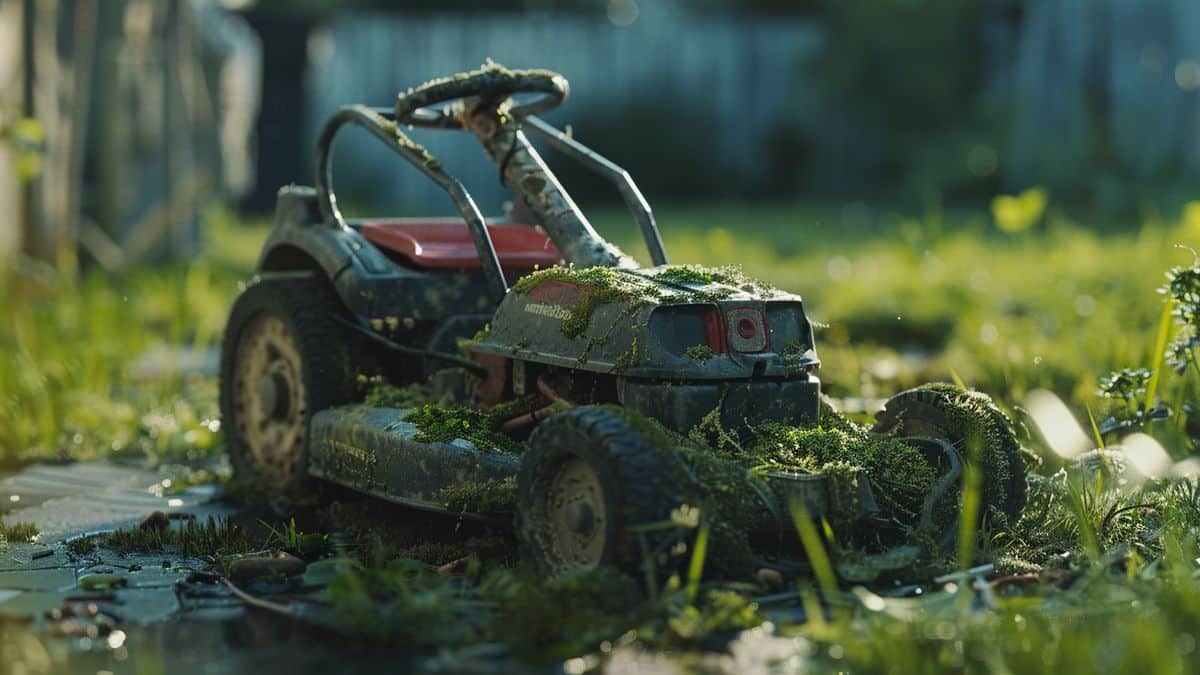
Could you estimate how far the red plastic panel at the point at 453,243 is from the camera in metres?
5.51

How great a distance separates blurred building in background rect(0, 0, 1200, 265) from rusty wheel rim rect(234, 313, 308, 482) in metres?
7.21

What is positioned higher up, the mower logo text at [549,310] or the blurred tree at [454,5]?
the blurred tree at [454,5]

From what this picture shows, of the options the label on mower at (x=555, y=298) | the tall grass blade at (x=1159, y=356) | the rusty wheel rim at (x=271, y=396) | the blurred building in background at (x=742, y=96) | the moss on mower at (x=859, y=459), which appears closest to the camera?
the moss on mower at (x=859, y=459)

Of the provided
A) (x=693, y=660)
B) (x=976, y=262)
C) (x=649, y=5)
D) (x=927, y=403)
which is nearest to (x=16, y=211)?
(x=976, y=262)

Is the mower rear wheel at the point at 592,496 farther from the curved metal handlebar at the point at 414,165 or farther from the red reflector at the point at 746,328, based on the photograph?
the curved metal handlebar at the point at 414,165

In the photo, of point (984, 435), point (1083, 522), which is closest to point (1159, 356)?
point (984, 435)

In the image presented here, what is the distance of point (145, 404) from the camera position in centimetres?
717

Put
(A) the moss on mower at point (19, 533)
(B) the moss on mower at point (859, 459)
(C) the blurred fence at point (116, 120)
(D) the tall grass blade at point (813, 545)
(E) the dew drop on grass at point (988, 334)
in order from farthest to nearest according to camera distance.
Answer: (C) the blurred fence at point (116, 120)
(E) the dew drop on grass at point (988, 334)
(A) the moss on mower at point (19, 533)
(B) the moss on mower at point (859, 459)
(D) the tall grass blade at point (813, 545)

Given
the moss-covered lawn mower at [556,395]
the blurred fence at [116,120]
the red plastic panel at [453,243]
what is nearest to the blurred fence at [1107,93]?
the blurred fence at [116,120]

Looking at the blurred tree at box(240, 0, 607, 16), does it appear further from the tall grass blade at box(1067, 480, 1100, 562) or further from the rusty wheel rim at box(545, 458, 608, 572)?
the rusty wheel rim at box(545, 458, 608, 572)

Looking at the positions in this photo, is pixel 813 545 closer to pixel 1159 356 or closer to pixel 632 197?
pixel 632 197

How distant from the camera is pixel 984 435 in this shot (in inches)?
183

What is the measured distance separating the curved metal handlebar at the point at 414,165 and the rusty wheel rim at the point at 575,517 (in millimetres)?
1047

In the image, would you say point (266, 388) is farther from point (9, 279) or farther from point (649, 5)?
point (649, 5)
